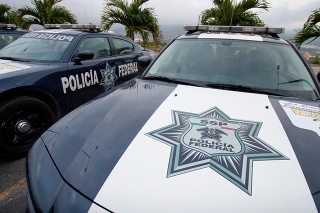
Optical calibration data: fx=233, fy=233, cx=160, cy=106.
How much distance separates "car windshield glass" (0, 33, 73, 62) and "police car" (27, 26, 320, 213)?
69.3 inches

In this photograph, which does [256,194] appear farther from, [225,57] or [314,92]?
[225,57]

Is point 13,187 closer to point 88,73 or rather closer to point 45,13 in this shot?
point 88,73

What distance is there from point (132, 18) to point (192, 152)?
7.55 m

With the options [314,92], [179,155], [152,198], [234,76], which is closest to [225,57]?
[234,76]

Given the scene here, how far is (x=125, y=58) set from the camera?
428cm

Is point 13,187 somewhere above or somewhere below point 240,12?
below

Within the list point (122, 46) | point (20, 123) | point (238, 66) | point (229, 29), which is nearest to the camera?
point (238, 66)

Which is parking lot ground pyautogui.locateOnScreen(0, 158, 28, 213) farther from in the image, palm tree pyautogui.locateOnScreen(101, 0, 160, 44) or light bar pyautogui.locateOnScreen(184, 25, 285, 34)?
palm tree pyautogui.locateOnScreen(101, 0, 160, 44)

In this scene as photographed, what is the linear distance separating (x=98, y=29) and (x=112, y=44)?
35cm

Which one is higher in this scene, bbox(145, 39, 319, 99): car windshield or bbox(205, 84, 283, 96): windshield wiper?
bbox(145, 39, 319, 99): car windshield

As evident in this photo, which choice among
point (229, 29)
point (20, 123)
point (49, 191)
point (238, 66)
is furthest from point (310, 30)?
point (49, 191)

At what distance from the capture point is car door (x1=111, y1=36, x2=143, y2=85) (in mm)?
4150

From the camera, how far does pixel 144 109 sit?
4.97 ft

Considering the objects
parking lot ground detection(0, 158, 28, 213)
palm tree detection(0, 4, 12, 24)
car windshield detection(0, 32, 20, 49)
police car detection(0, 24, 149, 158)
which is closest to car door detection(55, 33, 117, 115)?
police car detection(0, 24, 149, 158)
